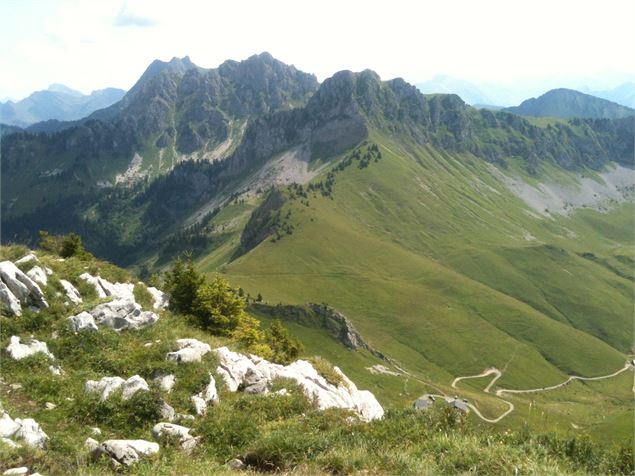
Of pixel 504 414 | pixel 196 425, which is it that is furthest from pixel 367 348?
pixel 196 425

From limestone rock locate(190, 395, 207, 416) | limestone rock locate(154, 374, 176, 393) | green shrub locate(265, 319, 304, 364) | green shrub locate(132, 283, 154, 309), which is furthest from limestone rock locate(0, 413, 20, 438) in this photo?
green shrub locate(265, 319, 304, 364)

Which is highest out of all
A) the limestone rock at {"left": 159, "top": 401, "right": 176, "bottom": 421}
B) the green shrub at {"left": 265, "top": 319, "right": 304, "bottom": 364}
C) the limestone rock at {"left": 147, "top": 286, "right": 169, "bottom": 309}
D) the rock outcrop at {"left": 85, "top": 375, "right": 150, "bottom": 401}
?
the rock outcrop at {"left": 85, "top": 375, "right": 150, "bottom": 401}

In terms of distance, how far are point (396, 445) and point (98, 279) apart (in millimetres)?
26067

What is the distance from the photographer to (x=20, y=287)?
2739cm

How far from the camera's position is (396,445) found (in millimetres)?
16406

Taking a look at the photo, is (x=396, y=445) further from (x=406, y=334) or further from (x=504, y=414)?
(x=406, y=334)

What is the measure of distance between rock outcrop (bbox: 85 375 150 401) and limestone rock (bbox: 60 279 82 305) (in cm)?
943

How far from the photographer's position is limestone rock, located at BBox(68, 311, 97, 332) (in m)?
26.8

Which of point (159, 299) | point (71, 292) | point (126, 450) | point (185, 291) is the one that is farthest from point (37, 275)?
point (126, 450)

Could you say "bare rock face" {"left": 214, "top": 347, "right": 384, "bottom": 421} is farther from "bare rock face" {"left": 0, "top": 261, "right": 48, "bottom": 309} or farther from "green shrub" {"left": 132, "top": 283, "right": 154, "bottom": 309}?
"bare rock face" {"left": 0, "top": 261, "right": 48, "bottom": 309}

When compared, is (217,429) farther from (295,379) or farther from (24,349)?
(24,349)

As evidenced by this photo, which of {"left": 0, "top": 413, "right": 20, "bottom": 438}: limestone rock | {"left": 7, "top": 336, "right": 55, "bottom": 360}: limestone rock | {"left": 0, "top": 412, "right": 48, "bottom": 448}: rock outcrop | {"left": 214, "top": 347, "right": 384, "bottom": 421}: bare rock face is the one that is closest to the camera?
{"left": 0, "top": 412, "right": 48, "bottom": 448}: rock outcrop

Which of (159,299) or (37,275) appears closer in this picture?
(37,275)

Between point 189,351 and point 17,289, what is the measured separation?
36.3 ft
